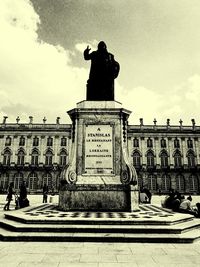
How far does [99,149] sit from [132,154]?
39.8 metres

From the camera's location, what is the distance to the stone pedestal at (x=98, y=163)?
25.5ft


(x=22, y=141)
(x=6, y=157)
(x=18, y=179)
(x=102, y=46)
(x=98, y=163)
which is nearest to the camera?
(x=98, y=163)

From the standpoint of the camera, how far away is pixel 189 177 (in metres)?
46.4

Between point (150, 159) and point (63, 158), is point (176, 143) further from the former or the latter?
point (63, 158)

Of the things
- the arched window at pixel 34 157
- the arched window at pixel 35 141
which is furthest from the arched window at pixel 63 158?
the arched window at pixel 35 141

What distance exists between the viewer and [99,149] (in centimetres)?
842

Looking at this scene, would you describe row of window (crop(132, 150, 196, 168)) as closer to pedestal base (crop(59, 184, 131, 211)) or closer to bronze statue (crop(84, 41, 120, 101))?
bronze statue (crop(84, 41, 120, 101))

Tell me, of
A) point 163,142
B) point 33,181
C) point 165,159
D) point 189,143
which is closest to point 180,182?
point 165,159

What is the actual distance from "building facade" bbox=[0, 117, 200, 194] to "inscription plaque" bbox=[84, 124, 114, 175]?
3888 cm

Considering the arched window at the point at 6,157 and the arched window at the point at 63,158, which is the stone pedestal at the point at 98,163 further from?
the arched window at the point at 6,157

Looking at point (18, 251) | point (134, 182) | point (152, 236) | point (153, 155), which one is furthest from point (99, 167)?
point (153, 155)

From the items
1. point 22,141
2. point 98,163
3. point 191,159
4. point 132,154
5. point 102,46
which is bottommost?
point 98,163

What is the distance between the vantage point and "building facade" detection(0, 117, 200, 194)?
46.2 m

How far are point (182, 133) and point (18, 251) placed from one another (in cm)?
4751
